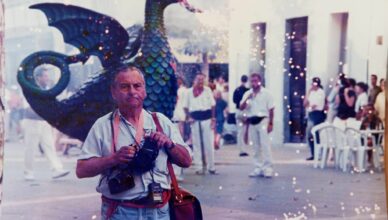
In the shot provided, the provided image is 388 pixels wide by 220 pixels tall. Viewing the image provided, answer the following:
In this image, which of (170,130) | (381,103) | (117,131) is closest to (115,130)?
(117,131)

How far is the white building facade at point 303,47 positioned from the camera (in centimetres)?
335

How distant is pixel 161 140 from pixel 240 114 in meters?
0.59

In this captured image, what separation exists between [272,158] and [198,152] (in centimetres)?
34

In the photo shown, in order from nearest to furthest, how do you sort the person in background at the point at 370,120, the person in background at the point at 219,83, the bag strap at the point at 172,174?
the bag strap at the point at 172,174
the person in background at the point at 219,83
the person in background at the point at 370,120

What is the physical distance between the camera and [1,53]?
9.48ft

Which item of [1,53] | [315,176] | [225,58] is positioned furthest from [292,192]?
[1,53]

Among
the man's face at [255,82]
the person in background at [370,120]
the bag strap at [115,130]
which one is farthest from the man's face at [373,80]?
the bag strap at [115,130]

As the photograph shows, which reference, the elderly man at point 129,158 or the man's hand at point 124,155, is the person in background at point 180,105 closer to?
the elderly man at point 129,158

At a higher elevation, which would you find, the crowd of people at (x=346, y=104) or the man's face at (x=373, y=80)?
the man's face at (x=373, y=80)

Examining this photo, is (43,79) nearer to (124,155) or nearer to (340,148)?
(124,155)

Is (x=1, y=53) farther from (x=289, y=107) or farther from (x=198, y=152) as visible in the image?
(x=289, y=107)

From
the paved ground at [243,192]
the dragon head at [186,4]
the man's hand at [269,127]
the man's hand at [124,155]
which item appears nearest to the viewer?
the man's hand at [124,155]

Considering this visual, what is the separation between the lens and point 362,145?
11.8 feet

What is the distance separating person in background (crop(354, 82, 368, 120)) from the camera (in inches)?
137
